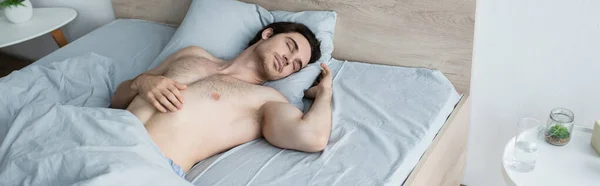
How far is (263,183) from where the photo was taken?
56.0 inches

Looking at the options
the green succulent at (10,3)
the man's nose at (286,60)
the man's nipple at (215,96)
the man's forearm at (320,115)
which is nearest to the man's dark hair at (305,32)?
the man's nose at (286,60)

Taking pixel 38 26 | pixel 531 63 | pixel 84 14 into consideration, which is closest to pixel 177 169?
pixel 531 63

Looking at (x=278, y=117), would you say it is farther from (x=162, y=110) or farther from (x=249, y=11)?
(x=249, y=11)

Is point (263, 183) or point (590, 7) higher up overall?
point (590, 7)

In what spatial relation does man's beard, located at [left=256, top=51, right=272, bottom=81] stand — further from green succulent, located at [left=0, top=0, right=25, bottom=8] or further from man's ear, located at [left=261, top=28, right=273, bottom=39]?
green succulent, located at [left=0, top=0, right=25, bottom=8]

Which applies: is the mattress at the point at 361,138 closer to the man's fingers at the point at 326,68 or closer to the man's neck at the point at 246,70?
the man's fingers at the point at 326,68

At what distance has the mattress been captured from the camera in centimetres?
145

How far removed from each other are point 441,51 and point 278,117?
0.65 m

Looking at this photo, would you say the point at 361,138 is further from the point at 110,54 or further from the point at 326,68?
the point at 110,54

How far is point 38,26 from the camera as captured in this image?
8.63 ft

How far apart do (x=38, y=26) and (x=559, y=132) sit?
2.18 metres

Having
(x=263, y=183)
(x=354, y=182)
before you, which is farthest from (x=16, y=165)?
(x=354, y=182)

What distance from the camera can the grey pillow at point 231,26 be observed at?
6.79ft

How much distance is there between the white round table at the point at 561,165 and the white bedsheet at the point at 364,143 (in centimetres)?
25
